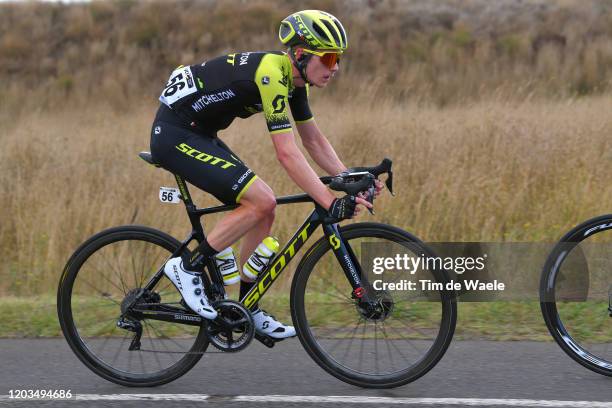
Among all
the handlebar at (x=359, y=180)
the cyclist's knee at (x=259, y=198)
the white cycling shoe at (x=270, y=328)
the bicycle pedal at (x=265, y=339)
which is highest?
the handlebar at (x=359, y=180)

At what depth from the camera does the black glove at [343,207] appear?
169 inches

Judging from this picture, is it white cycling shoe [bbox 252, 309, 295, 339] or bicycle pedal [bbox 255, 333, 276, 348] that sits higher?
white cycling shoe [bbox 252, 309, 295, 339]

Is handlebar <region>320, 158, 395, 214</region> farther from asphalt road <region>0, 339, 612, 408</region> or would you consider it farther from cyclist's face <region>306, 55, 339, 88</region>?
asphalt road <region>0, 339, 612, 408</region>

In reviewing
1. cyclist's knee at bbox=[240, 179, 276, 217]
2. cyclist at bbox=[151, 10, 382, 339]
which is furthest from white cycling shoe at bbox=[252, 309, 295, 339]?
cyclist's knee at bbox=[240, 179, 276, 217]

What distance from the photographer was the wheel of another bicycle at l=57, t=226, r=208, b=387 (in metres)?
4.68

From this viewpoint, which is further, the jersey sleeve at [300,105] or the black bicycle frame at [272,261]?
the jersey sleeve at [300,105]

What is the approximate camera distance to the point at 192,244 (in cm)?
465

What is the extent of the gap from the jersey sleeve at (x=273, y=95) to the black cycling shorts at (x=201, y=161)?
32cm

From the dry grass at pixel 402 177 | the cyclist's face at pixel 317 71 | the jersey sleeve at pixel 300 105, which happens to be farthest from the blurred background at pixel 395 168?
the cyclist's face at pixel 317 71

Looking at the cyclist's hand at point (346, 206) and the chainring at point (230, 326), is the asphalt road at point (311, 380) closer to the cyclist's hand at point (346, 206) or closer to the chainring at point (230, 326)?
the chainring at point (230, 326)

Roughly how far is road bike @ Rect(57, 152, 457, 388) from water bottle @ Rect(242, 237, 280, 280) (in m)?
0.04

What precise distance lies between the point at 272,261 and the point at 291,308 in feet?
0.89

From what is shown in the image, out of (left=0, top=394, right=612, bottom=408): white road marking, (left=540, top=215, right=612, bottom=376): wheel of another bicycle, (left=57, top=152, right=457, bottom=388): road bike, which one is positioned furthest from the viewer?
(left=540, top=215, right=612, bottom=376): wheel of another bicycle

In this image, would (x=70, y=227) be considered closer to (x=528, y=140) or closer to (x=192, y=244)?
(x=192, y=244)
